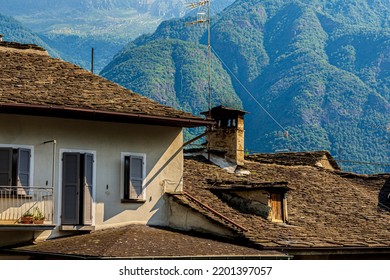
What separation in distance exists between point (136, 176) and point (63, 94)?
331cm

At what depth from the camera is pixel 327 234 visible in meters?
33.5

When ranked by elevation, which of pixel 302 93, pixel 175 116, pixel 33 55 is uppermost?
pixel 302 93

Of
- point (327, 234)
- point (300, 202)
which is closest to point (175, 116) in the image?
point (327, 234)

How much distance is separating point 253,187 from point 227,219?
10.9 feet

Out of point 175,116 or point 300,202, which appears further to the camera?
point 300,202

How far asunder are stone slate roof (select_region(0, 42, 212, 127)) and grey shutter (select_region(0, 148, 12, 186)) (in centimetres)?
115

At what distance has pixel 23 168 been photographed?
93.7 ft

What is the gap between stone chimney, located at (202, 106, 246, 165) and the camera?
41812 millimetres

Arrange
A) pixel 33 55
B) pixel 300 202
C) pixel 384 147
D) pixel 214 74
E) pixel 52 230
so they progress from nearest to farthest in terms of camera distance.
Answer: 1. pixel 52 230
2. pixel 33 55
3. pixel 300 202
4. pixel 384 147
5. pixel 214 74

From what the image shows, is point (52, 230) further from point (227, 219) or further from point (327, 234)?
point (327, 234)

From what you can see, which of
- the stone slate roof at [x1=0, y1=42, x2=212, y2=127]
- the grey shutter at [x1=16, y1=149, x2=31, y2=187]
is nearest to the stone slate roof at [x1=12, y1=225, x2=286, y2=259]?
the grey shutter at [x1=16, y1=149, x2=31, y2=187]

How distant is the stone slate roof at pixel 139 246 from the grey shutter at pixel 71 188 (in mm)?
683

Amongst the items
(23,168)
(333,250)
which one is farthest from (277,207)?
(23,168)

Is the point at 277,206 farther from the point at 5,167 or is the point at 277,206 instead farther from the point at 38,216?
the point at 5,167
